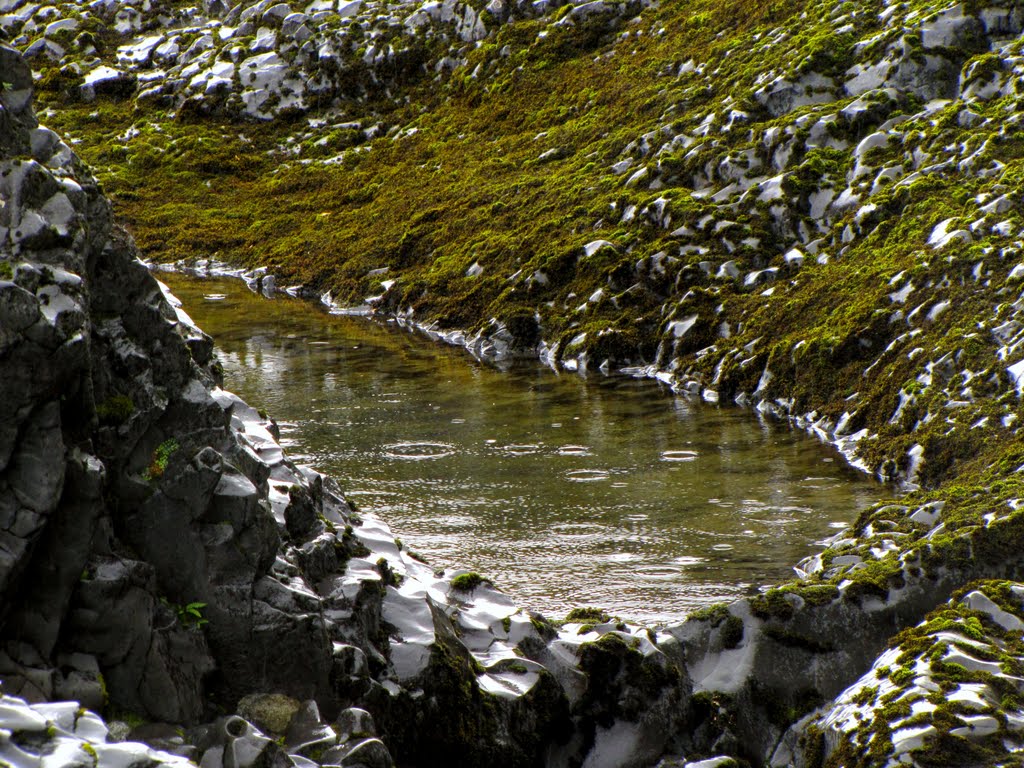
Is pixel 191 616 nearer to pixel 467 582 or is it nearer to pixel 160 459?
pixel 160 459

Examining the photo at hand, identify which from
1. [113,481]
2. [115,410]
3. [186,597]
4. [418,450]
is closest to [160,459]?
[113,481]

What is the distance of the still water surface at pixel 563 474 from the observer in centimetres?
1614

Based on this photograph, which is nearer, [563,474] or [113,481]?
[113,481]

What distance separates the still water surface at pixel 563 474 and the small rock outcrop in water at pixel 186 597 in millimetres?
2967

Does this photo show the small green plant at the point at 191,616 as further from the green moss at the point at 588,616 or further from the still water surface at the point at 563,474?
the still water surface at the point at 563,474

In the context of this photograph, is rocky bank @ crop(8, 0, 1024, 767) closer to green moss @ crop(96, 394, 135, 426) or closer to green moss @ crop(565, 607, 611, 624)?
green moss @ crop(96, 394, 135, 426)

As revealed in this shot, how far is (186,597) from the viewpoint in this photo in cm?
967

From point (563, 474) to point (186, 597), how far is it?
11808 mm

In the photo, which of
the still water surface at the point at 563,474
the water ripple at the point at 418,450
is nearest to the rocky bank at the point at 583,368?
the still water surface at the point at 563,474

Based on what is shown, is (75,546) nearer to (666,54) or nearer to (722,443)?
(722,443)

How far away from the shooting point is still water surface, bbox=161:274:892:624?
1614 centimetres

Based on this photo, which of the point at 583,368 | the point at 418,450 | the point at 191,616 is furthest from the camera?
the point at 583,368

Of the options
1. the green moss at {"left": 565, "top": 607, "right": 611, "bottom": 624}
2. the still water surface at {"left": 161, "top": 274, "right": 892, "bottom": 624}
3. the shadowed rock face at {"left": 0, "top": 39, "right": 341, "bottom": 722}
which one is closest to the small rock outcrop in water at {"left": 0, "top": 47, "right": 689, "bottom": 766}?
the shadowed rock face at {"left": 0, "top": 39, "right": 341, "bottom": 722}

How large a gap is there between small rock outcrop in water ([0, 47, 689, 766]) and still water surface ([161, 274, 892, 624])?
2967 mm
